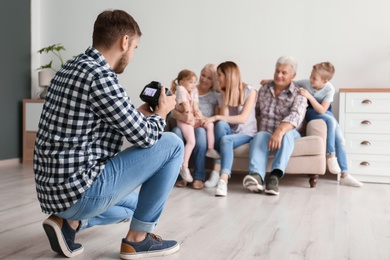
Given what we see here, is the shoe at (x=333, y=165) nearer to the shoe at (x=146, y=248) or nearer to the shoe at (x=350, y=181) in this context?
the shoe at (x=350, y=181)

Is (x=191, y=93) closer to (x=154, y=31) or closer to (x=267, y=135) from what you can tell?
(x=267, y=135)

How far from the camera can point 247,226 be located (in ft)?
7.63

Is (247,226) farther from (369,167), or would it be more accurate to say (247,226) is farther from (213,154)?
(369,167)

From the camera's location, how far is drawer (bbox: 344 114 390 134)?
3.84 meters

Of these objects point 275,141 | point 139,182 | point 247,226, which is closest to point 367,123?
point 275,141

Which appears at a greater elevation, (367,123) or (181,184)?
(367,123)

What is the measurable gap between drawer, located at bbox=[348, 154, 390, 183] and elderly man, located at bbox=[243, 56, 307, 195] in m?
0.59

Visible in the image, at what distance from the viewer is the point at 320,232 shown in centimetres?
222

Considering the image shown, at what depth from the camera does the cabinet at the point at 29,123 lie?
15.9 feet

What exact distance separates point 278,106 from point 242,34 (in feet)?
3.77

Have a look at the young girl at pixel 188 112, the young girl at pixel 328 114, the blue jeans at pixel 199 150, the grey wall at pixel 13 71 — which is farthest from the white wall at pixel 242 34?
the blue jeans at pixel 199 150

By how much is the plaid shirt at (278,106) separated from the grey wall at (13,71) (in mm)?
2612

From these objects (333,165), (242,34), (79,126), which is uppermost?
(242,34)

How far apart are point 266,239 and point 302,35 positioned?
9.15 feet
